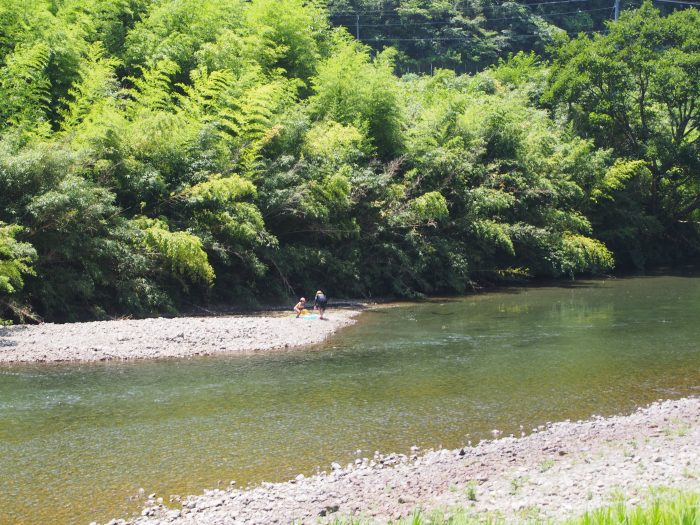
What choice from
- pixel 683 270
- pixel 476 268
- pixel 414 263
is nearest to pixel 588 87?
pixel 683 270

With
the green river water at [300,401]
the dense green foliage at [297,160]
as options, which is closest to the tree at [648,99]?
the dense green foliage at [297,160]

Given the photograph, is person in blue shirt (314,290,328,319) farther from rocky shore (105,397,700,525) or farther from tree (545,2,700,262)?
tree (545,2,700,262)

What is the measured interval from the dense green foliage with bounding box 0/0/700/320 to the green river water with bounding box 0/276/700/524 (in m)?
5.31

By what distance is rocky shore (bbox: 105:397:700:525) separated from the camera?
8875 mm

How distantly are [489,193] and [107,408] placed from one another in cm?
2242

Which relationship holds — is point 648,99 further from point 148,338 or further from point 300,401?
point 300,401

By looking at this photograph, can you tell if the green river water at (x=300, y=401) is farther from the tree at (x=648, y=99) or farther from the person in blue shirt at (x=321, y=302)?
the tree at (x=648, y=99)

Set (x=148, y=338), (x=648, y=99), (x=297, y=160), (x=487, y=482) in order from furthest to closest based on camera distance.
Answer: (x=648, y=99)
(x=297, y=160)
(x=148, y=338)
(x=487, y=482)

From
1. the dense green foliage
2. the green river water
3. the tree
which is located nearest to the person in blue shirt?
the green river water

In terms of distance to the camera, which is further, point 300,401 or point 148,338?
point 148,338

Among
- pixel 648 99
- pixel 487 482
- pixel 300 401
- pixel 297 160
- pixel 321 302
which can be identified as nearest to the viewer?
pixel 487 482

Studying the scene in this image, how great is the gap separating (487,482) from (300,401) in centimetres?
562

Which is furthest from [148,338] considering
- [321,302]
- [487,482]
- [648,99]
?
[648,99]

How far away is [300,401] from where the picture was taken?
14797 millimetres
